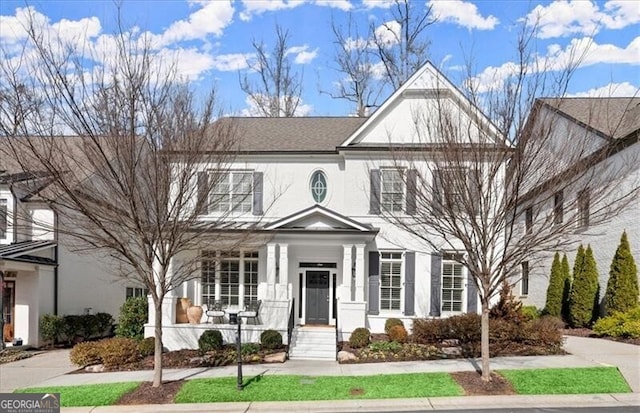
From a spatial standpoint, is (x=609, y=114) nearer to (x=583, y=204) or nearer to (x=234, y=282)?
(x=583, y=204)

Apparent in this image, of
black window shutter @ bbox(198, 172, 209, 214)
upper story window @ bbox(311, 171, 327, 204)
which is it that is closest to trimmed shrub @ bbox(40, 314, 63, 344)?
upper story window @ bbox(311, 171, 327, 204)

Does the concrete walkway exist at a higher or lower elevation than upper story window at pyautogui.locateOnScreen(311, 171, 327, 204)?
lower

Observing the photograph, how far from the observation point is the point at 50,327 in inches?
721

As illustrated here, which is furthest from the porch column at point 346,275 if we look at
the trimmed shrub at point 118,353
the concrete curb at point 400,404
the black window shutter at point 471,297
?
the concrete curb at point 400,404

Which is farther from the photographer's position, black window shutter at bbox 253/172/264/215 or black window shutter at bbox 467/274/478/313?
black window shutter at bbox 253/172/264/215

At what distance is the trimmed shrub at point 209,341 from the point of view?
1548 centimetres

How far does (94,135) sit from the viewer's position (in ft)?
33.4

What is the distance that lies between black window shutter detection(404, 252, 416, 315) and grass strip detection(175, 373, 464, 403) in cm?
560

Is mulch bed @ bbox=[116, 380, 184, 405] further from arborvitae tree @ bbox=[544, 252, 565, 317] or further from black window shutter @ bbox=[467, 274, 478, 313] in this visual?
arborvitae tree @ bbox=[544, 252, 565, 317]

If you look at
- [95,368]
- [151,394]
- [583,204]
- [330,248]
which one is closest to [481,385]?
[583,204]

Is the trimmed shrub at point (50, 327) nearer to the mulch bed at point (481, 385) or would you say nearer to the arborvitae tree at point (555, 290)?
the mulch bed at point (481, 385)

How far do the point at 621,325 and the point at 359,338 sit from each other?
7.56 metres

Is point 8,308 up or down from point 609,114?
down

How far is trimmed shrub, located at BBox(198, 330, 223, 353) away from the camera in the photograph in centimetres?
1548
